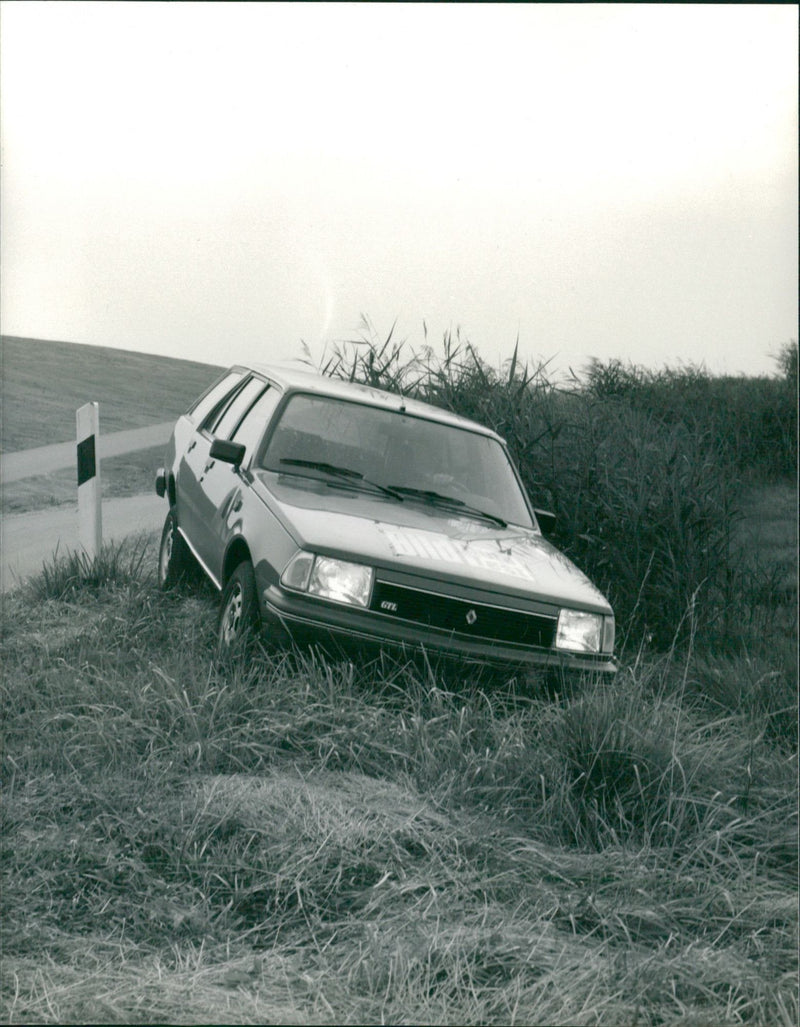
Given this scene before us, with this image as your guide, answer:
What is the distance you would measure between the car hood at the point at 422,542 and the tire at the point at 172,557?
46cm

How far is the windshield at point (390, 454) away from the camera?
5230mm

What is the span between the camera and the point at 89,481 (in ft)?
14.4

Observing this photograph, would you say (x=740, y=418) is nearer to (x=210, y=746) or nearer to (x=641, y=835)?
(x=641, y=835)

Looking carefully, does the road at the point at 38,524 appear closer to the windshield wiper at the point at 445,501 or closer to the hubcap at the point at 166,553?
the hubcap at the point at 166,553

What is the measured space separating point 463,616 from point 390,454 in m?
1.14

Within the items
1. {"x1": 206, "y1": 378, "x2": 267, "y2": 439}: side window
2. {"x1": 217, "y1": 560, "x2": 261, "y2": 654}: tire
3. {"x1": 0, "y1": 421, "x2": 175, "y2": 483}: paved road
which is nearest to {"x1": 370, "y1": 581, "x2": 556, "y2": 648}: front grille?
{"x1": 217, "y1": 560, "x2": 261, "y2": 654}: tire

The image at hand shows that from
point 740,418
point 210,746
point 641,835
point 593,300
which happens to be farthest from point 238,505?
point 740,418

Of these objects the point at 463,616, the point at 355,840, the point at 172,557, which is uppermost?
the point at 172,557

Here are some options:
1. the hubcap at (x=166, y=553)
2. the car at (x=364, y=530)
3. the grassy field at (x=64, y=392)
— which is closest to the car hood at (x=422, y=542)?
the car at (x=364, y=530)

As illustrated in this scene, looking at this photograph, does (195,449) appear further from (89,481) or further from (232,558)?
(89,481)

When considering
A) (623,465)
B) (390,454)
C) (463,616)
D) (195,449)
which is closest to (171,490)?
(195,449)

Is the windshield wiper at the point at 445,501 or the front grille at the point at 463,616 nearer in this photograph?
the front grille at the point at 463,616

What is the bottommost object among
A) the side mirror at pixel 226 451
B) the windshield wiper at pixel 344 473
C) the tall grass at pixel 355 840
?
the tall grass at pixel 355 840

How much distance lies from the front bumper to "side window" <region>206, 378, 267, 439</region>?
1.41 metres
